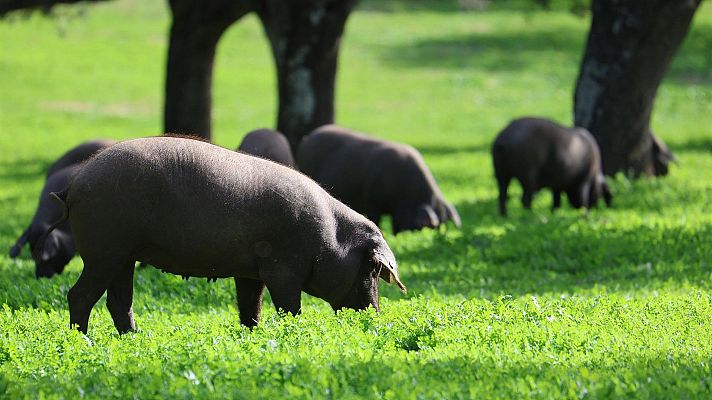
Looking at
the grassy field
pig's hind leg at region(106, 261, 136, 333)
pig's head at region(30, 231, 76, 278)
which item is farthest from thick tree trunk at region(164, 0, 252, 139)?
pig's hind leg at region(106, 261, 136, 333)

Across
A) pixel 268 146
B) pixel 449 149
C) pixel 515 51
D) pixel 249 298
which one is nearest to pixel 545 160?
pixel 268 146

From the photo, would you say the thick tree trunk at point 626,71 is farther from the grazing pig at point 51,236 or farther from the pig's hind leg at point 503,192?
the grazing pig at point 51,236

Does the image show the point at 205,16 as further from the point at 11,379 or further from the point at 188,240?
the point at 11,379

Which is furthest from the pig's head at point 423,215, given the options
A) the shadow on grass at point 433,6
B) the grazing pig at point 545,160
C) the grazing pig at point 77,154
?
the shadow on grass at point 433,6

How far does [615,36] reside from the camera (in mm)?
18656

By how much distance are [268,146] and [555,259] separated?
343cm

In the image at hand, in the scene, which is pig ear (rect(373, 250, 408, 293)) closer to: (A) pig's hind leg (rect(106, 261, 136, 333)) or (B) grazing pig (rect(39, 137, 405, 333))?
(B) grazing pig (rect(39, 137, 405, 333))

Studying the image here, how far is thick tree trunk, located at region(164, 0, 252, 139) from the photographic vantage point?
1850 centimetres

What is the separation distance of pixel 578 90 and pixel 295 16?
4997 mm

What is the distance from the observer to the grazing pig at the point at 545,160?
1662 centimetres

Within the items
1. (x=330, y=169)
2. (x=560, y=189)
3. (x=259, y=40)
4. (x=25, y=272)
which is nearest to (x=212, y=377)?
(x=25, y=272)

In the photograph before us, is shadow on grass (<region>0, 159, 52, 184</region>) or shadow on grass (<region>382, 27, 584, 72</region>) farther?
shadow on grass (<region>382, 27, 584, 72</region>)

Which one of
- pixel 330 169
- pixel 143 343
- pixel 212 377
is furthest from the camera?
pixel 330 169

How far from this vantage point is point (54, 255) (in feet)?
40.5
